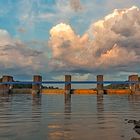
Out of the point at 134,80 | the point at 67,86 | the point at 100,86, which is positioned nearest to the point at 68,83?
the point at 67,86

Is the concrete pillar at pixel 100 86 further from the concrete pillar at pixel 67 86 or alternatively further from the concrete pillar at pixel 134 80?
the concrete pillar at pixel 67 86

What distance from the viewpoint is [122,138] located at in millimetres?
19016

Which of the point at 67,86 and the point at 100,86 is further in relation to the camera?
the point at 67,86

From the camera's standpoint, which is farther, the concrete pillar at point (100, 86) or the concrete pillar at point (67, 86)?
the concrete pillar at point (67, 86)

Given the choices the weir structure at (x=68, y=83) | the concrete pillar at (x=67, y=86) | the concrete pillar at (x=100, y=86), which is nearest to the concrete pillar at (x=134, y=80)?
the weir structure at (x=68, y=83)

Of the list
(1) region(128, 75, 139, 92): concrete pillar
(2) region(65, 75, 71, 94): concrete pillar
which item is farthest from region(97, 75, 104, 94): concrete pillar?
(2) region(65, 75, 71, 94): concrete pillar

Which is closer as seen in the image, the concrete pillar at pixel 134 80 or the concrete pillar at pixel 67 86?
the concrete pillar at pixel 134 80

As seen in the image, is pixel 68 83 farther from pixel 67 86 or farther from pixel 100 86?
pixel 100 86

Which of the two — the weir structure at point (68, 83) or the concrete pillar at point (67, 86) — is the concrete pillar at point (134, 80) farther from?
the concrete pillar at point (67, 86)

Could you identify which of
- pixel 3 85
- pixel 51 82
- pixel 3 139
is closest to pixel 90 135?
pixel 3 139

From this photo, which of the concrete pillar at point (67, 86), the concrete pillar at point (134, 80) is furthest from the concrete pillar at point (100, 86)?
the concrete pillar at point (67, 86)

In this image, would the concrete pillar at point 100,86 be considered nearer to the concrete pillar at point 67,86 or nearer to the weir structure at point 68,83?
the weir structure at point 68,83

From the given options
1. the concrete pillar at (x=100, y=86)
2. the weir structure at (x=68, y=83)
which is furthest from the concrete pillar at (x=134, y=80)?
the concrete pillar at (x=100, y=86)

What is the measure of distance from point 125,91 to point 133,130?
167 meters
